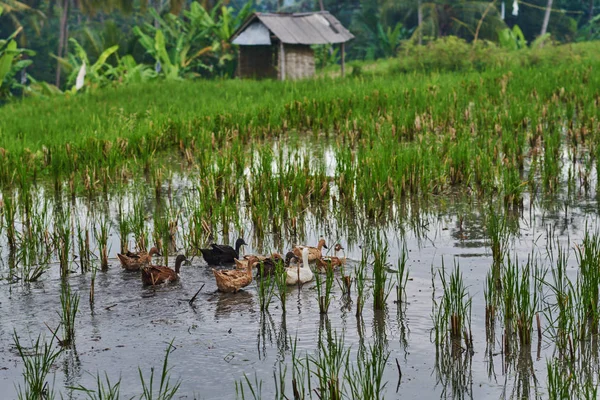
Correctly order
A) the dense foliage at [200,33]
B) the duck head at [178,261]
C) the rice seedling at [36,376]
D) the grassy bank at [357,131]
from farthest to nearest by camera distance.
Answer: the dense foliage at [200,33] < the grassy bank at [357,131] < the duck head at [178,261] < the rice seedling at [36,376]

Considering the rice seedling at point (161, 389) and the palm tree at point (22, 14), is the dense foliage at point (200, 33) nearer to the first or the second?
the palm tree at point (22, 14)

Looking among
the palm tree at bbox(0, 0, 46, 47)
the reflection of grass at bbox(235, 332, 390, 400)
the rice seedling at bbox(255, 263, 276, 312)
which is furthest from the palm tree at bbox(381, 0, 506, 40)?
the reflection of grass at bbox(235, 332, 390, 400)

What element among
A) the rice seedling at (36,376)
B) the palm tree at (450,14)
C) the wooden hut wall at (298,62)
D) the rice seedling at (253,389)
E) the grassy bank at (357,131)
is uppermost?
the palm tree at (450,14)

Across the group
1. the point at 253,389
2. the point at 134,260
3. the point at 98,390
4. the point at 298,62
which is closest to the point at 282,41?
the point at 298,62

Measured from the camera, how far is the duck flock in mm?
5422

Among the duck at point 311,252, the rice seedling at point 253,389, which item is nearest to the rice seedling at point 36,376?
the rice seedling at point 253,389

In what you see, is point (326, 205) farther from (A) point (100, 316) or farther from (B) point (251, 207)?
(A) point (100, 316)

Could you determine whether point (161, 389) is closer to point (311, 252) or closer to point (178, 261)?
point (178, 261)

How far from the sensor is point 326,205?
26.0ft

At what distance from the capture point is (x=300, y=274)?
5578 millimetres

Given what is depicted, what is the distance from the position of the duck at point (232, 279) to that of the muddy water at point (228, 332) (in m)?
0.05

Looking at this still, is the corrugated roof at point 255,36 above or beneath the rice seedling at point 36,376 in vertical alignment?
above

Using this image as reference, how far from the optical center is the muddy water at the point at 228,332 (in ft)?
13.6

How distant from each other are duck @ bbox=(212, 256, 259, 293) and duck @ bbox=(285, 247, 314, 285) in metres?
0.24
